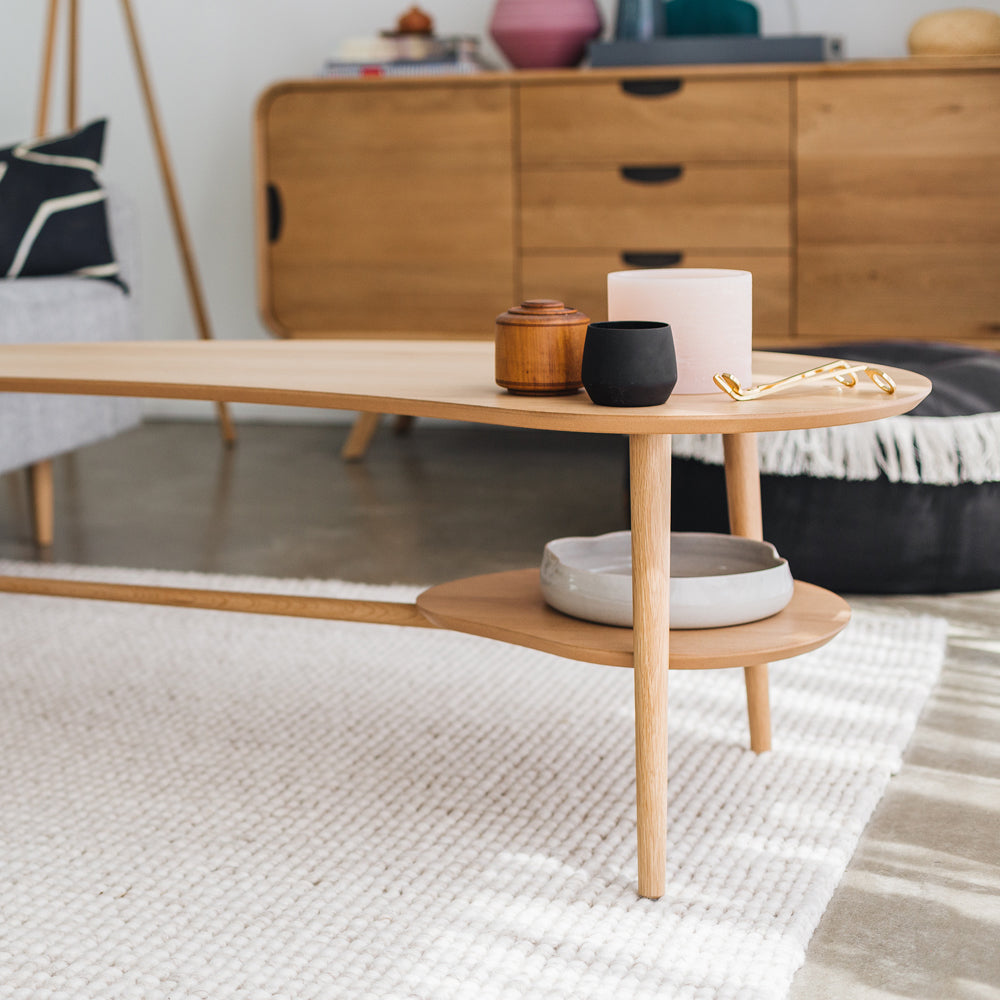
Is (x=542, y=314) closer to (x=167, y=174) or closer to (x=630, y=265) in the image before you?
(x=630, y=265)

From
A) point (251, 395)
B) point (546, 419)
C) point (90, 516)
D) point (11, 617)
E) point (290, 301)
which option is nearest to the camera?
point (546, 419)

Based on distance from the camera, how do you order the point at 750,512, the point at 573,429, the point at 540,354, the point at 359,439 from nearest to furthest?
the point at 573,429 → the point at 540,354 → the point at 750,512 → the point at 359,439

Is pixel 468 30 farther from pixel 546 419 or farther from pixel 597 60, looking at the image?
pixel 546 419

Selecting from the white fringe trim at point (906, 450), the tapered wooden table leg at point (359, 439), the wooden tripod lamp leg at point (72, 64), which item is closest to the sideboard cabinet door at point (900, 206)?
the white fringe trim at point (906, 450)

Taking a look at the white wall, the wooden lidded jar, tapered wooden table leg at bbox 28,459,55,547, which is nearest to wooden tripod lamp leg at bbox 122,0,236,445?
the white wall

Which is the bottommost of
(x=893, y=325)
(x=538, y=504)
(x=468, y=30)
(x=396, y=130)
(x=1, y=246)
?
(x=538, y=504)

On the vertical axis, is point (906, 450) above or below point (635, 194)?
below

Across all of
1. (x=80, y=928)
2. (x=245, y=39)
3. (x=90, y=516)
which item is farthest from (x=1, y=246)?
(x=80, y=928)

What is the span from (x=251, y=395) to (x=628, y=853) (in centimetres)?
54

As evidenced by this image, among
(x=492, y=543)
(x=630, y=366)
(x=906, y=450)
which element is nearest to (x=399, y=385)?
(x=630, y=366)

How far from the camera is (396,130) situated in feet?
9.78

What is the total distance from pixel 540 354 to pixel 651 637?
26 cm

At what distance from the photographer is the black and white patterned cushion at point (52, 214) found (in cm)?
247

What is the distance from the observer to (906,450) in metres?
1.87
